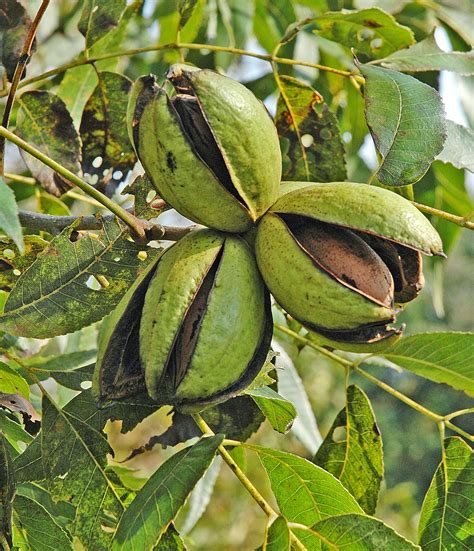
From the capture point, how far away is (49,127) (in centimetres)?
170

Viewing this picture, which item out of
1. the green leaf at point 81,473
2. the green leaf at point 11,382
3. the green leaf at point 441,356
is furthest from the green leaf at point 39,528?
the green leaf at point 441,356

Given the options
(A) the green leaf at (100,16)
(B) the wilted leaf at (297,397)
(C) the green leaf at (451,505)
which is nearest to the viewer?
(C) the green leaf at (451,505)

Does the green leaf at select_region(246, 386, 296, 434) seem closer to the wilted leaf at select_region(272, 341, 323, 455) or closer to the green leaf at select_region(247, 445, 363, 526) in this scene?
the green leaf at select_region(247, 445, 363, 526)

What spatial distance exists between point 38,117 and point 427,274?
5.15 ft

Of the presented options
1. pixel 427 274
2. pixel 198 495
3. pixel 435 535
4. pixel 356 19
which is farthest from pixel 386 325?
pixel 427 274

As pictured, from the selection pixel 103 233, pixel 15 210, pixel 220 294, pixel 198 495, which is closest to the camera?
pixel 15 210

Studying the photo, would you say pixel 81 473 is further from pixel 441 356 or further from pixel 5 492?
pixel 441 356

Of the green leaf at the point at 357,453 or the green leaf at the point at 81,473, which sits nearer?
the green leaf at the point at 81,473

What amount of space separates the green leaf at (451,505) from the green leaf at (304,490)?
0.16 metres

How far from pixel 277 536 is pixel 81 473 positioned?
0.33m

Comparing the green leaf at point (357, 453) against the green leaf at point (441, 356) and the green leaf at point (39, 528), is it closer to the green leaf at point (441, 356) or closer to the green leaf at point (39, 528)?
the green leaf at point (441, 356)

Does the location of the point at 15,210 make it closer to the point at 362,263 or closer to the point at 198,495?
the point at 362,263

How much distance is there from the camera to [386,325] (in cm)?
111

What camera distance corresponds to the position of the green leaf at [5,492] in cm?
116
